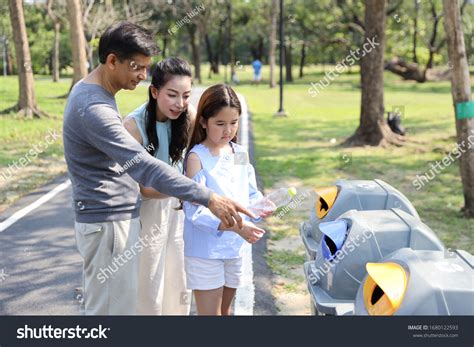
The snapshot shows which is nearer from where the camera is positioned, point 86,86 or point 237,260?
point 86,86

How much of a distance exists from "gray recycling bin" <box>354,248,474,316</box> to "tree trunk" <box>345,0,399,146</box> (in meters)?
11.6

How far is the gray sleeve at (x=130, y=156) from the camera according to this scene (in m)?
2.86

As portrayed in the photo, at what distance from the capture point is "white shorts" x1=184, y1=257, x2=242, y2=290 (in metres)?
3.45

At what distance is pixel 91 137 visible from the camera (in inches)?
113

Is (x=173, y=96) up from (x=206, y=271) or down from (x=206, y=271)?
up

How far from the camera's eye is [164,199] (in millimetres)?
3545

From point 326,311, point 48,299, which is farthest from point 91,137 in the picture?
point 48,299

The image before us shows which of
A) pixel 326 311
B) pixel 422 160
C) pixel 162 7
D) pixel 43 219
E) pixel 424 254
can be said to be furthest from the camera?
pixel 162 7

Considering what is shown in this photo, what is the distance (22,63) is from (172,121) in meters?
15.5

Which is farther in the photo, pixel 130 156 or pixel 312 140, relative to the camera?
pixel 312 140

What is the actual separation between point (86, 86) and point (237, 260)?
4.05 feet

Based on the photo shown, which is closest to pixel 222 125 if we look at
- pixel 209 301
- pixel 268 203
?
pixel 268 203

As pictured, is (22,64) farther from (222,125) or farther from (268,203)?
(268,203)

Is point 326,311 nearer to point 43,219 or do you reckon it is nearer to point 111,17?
point 43,219
